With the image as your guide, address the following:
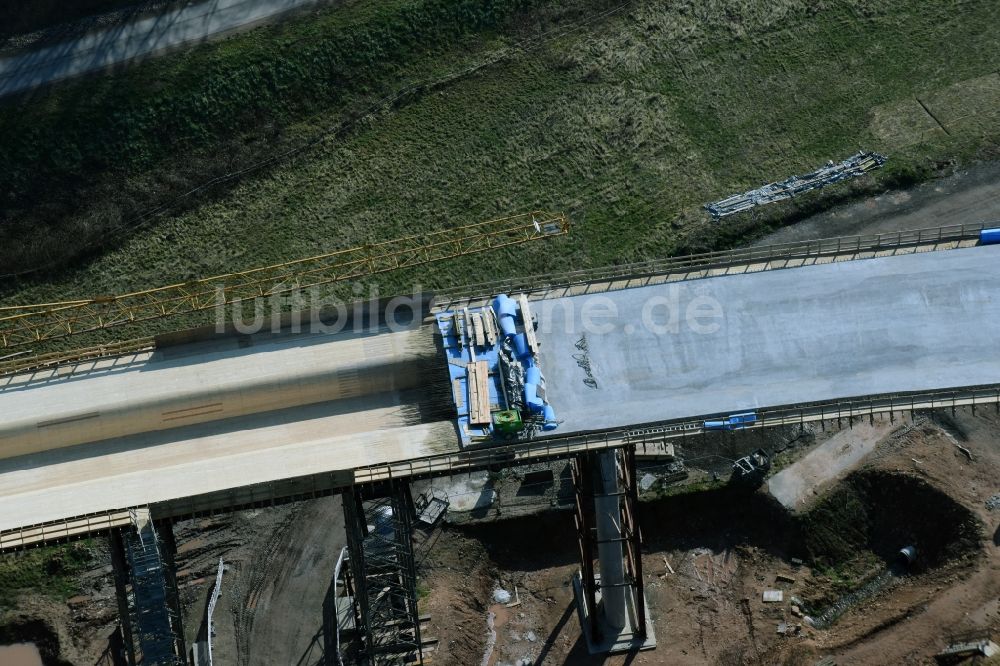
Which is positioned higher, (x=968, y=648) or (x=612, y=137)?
(x=612, y=137)

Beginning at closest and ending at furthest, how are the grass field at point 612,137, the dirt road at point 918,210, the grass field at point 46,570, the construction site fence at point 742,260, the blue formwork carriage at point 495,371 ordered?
the blue formwork carriage at point 495,371 < the construction site fence at point 742,260 < the grass field at point 46,570 < the dirt road at point 918,210 < the grass field at point 612,137

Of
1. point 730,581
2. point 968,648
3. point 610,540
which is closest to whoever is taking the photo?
point 968,648

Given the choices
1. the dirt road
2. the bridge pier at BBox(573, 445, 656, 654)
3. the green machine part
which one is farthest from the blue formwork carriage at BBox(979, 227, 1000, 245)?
the green machine part

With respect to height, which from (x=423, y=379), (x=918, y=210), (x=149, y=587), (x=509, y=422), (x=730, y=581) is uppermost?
(x=918, y=210)

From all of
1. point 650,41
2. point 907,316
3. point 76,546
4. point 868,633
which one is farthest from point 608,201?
point 76,546

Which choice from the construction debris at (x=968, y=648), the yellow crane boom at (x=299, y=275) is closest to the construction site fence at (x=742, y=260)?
the yellow crane boom at (x=299, y=275)

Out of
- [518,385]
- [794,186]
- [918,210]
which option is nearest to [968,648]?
[518,385]

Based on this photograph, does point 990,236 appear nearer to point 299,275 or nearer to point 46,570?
point 299,275

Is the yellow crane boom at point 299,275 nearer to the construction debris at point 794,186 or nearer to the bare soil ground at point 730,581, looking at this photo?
the construction debris at point 794,186
